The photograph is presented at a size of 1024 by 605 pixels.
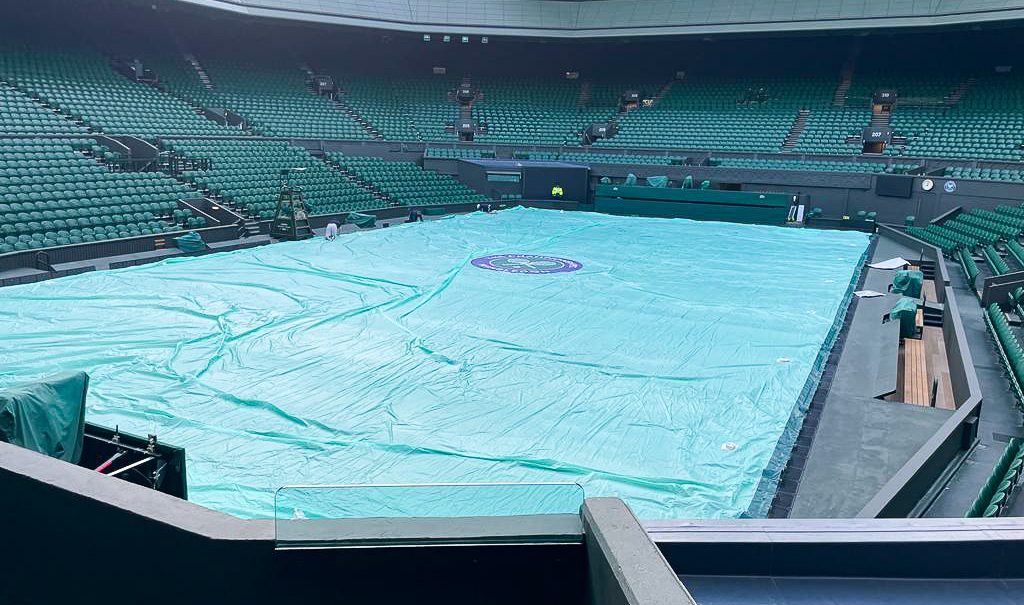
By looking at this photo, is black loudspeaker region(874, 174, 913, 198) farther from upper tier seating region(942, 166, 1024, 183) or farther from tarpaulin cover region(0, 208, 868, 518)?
tarpaulin cover region(0, 208, 868, 518)

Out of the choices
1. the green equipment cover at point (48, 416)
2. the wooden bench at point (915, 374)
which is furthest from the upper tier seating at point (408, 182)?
the green equipment cover at point (48, 416)

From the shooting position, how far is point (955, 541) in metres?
3.43

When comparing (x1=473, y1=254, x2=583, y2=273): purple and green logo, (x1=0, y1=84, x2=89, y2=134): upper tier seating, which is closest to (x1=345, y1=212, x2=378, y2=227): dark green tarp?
(x1=473, y1=254, x2=583, y2=273): purple and green logo

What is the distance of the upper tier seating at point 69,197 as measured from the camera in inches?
609

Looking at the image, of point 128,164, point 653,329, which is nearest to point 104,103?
point 128,164

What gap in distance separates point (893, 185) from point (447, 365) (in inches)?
849

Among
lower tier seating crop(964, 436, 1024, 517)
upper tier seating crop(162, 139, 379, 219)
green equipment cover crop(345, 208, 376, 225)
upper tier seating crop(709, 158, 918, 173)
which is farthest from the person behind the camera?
upper tier seating crop(709, 158, 918, 173)

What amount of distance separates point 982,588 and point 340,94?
37.7m

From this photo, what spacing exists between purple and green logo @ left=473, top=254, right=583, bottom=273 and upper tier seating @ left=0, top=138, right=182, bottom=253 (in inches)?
328

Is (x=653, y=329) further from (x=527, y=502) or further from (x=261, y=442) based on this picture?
(x=527, y=502)

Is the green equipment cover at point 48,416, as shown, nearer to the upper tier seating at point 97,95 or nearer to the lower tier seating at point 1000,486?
the lower tier seating at point 1000,486

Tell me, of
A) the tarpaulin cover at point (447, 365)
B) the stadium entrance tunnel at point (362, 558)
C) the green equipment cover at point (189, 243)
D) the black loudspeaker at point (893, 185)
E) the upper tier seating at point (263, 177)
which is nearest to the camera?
the stadium entrance tunnel at point (362, 558)

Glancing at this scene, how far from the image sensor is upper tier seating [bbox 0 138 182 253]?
15461 millimetres

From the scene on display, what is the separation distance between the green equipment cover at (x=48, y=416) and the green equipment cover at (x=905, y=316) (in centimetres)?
1207
